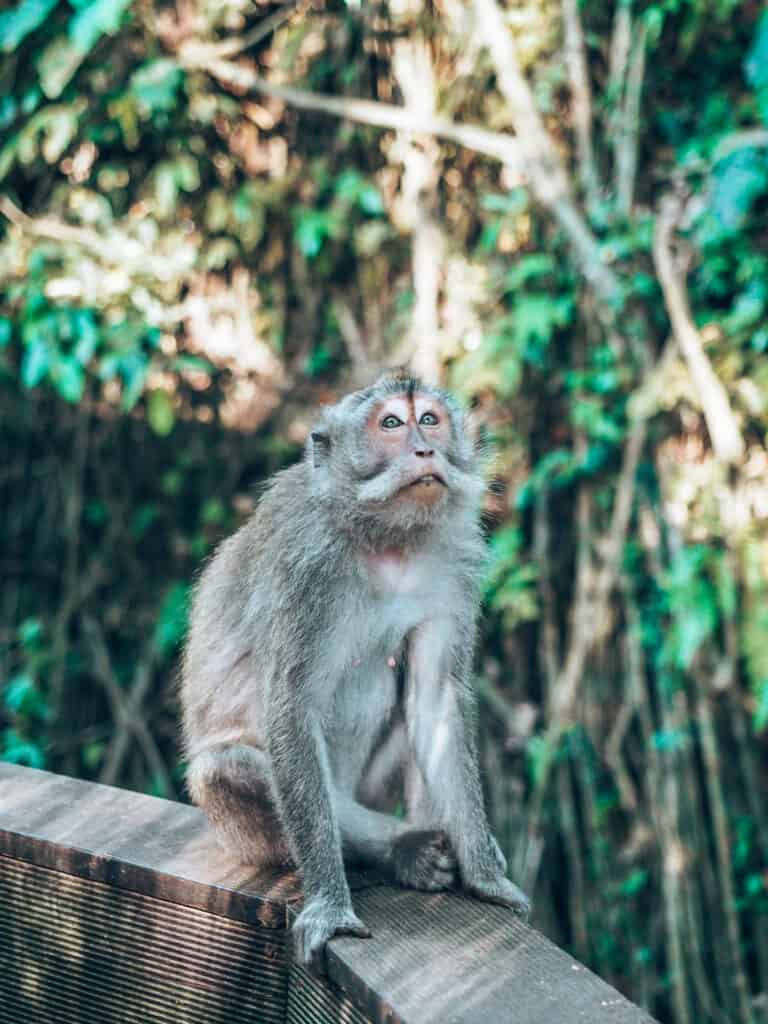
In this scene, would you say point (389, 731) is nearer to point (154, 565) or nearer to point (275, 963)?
point (275, 963)

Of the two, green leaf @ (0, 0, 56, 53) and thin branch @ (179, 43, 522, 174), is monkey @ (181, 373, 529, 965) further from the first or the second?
thin branch @ (179, 43, 522, 174)

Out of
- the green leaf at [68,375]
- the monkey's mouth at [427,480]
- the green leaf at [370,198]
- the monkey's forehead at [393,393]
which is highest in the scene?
the green leaf at [370,198]

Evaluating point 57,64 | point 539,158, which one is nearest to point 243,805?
point 57,64

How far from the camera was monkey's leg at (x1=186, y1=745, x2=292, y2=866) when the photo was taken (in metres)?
2.49

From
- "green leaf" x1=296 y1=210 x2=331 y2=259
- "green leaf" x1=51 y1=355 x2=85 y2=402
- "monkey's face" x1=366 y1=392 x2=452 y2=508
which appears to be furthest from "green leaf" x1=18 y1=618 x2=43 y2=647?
"monkey's face" x1=366 y1=392 x2=452 y2=508

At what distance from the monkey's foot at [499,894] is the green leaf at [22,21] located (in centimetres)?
276

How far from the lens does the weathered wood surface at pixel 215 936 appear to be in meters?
2.00

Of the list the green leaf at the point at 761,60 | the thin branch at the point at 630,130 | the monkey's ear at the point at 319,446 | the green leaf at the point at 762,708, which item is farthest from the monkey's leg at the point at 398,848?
the thin branch at the point at 630,130

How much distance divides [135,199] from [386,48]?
41.7 inches

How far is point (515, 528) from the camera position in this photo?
4.43m

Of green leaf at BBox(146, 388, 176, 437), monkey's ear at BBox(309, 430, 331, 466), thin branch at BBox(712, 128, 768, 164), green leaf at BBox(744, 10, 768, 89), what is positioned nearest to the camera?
monkey's ear at BBox(309, 430, 331, 466)

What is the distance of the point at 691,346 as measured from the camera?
393cm

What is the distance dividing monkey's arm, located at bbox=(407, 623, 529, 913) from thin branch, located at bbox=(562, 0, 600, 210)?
211 centimetres

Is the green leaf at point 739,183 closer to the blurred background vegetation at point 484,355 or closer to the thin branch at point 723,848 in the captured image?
the blurred background vegetation at point 484,355
